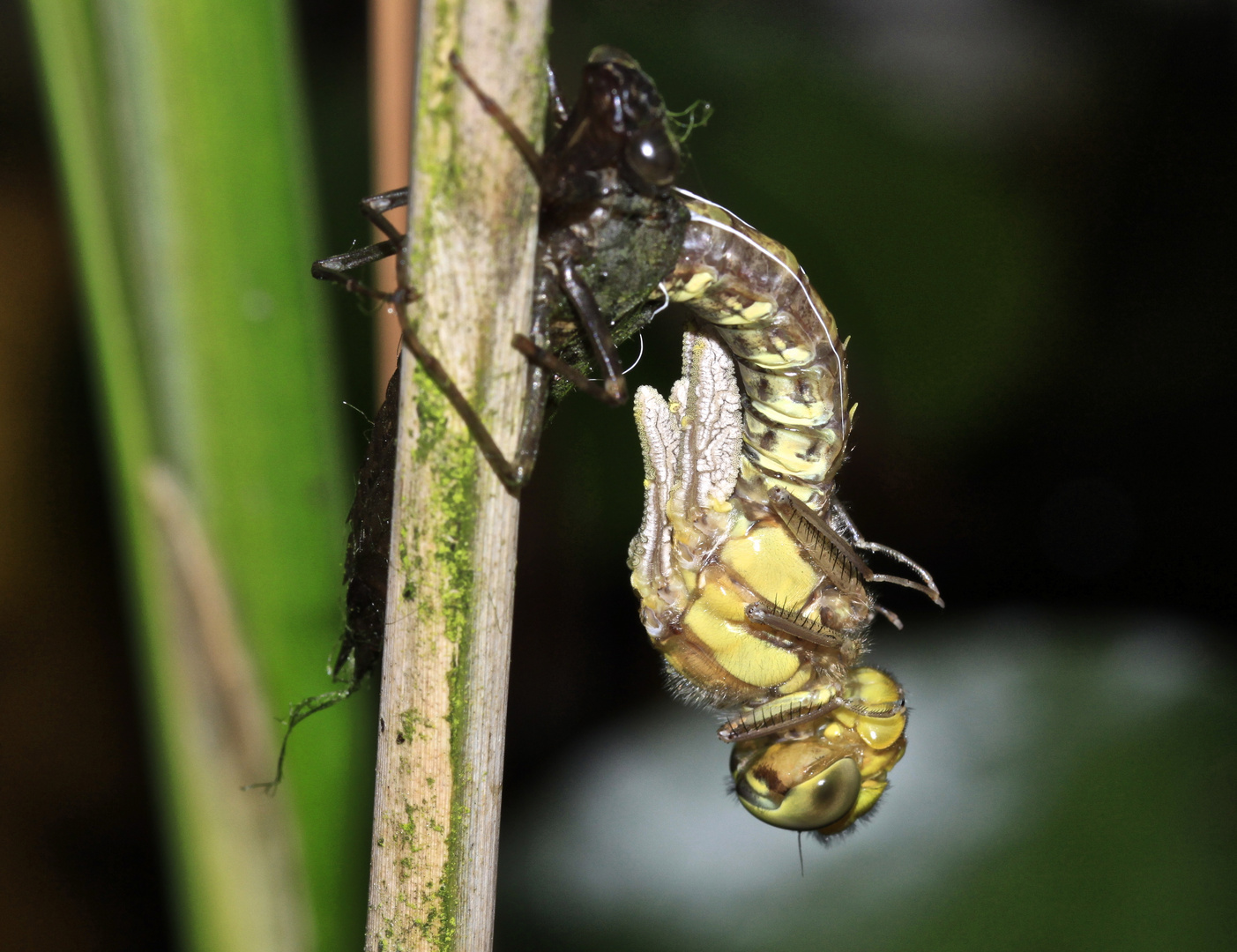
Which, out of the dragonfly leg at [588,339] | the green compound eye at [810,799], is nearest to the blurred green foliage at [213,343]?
the dragonfly leg at [588,339]

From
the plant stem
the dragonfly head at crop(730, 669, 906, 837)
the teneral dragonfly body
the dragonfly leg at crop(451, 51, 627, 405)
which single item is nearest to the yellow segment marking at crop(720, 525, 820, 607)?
the teneral dragonfly body

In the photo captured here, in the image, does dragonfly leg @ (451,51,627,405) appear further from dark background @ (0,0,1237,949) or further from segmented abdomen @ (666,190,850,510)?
dark background @ (0,0,1237,949)

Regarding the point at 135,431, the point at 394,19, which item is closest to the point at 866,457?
the point at 394,19

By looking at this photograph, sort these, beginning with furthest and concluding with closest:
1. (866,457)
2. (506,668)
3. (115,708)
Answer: (866,457) < (115,708) < (506,668)

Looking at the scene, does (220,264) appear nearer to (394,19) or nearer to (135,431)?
(135,431)

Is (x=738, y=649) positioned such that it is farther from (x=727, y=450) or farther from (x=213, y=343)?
(x=213, y=343)

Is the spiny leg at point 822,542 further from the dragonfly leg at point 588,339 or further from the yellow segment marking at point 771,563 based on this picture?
the dragonfly leg at point 588,339

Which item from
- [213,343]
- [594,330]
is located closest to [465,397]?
[594,330]

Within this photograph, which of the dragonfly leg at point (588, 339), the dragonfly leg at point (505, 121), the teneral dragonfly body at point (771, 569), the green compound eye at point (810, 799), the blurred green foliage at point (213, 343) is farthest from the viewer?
the green compound eye at point (810, 799)
